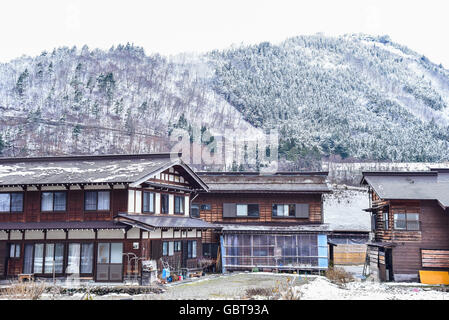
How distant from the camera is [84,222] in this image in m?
25.4

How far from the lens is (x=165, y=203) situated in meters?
30.0

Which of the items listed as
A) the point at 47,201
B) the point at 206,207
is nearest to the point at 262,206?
→ the point at 206,207

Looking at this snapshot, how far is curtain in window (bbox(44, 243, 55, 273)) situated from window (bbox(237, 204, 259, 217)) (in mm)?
15322

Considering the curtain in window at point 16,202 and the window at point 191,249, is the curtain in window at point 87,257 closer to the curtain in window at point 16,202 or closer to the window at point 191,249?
the curtain in window at point 16,202

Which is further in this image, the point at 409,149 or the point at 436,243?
the point at 409,149

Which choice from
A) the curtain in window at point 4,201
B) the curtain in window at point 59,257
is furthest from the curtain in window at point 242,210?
the curtain in window at point 4,201

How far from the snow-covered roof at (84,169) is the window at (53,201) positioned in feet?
3.10

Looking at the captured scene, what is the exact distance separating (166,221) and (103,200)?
4.23 metres

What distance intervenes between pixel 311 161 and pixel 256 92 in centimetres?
6947

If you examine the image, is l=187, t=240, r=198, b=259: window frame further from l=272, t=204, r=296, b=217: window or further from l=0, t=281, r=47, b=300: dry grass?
l=0, t=281, r=47, b=300: dry grass

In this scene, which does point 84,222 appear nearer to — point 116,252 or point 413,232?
point 116,252

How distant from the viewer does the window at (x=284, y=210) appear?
36438 mm
